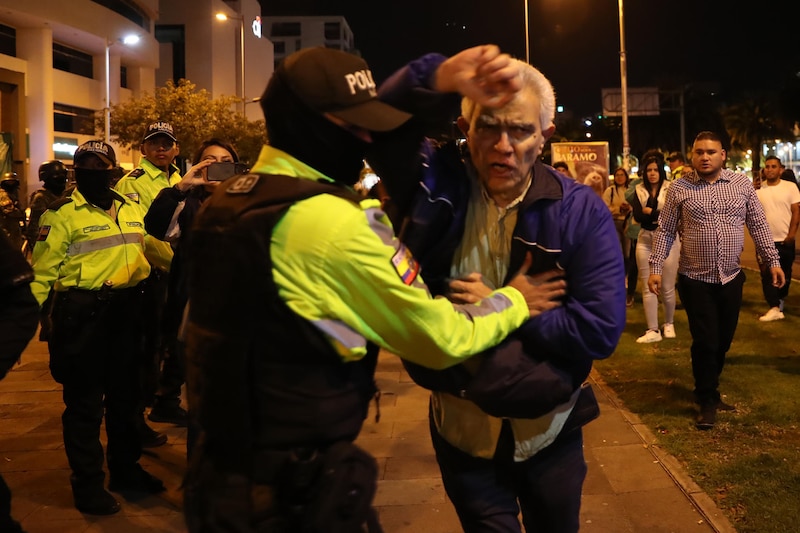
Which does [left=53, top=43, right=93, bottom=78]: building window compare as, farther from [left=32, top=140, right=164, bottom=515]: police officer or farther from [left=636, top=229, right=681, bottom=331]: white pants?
[left=32, top=140, right=164, bottom=515]: police officer

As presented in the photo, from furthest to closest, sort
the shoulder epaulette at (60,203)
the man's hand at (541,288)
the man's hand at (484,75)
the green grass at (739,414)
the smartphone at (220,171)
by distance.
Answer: the shoulder epaulette at (60,203)
the smartphone at (220,171)
the green grass at (739,414)
the man's hand at (541,288)
the man's hand at (484,75)

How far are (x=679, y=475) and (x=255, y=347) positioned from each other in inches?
150

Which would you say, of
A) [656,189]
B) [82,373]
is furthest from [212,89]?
[82,373]

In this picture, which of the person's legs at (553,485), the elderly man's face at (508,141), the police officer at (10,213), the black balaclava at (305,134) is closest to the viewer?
the black balaclava at (305,134)

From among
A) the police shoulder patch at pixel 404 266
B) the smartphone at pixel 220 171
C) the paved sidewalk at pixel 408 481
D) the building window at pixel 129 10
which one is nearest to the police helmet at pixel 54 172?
the paved sidewalk at pixel 408 481

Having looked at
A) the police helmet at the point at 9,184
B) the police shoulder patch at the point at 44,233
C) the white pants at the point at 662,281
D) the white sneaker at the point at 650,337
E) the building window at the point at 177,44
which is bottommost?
the white sneaker at the point at 650,337

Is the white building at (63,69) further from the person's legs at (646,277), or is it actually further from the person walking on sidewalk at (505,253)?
the person walking on sidewalk at (505,253)

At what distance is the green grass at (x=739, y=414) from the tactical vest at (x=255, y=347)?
314 centimetres

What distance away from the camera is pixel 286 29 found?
118688mm

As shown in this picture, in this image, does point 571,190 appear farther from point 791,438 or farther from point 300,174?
point 791,438

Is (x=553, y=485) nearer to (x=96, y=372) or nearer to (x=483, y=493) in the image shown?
(x=483, y=493)

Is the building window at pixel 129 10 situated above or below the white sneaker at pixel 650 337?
above

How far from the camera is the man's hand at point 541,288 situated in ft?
7.30

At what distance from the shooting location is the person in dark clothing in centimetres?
289
